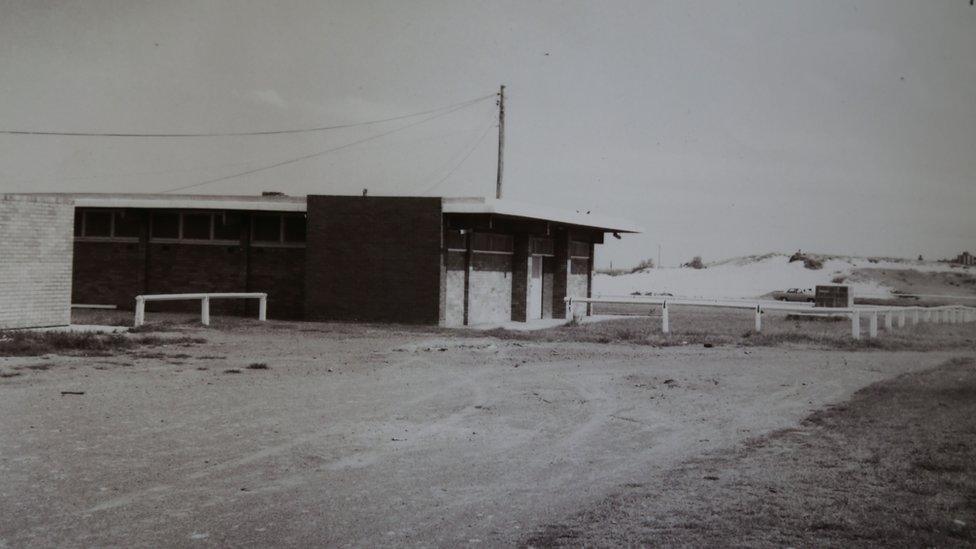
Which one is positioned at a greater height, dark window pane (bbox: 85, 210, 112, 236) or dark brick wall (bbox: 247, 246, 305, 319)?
dark window pane (bbox: 85, 210, 112, 236)

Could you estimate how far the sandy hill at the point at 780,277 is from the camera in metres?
66.6

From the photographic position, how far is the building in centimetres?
2377

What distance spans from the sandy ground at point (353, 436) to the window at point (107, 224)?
1192 centimetres

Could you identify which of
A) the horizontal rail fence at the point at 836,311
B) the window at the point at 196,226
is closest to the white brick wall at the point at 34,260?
the window at the point at 196,226

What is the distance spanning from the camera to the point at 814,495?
247 inches

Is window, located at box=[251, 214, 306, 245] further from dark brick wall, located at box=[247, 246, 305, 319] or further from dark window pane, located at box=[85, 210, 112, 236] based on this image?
dark window pane, located at box=[85, 210, 112, 236]

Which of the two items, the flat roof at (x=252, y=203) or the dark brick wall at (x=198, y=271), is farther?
the dark brick wall at (x=198, y=271)

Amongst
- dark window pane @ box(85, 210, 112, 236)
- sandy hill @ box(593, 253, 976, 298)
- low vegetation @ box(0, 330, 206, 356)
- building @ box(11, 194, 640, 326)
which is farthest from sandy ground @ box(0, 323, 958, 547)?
sandy hill @ box(593, 253, 976, 298)

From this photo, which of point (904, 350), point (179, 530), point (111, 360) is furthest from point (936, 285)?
point (179, 530)

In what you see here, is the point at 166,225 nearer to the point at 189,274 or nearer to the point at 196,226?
the point at 196,226

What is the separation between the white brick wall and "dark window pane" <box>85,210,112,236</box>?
7.95 meters

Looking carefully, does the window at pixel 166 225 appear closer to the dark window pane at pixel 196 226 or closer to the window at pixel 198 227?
the window at pixel 198 227

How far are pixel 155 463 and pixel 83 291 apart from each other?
2217cm

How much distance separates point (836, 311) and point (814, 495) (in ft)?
48.2
